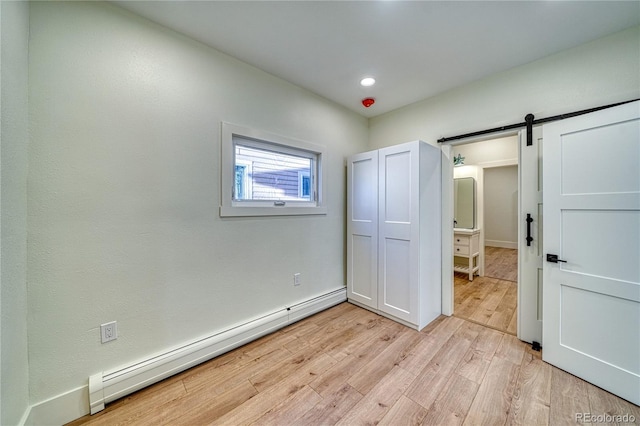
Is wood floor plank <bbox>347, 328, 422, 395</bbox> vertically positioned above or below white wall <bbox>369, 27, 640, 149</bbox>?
below

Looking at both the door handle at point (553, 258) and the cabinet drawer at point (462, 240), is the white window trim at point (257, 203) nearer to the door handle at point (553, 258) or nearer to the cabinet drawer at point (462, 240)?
the door handle at point (553, 258)

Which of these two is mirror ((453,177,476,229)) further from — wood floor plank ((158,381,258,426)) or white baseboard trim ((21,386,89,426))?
white baseboard trim ((21,386,89,426))

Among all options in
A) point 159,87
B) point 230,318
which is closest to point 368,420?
point 230,318

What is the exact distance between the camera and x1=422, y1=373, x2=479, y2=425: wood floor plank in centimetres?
141

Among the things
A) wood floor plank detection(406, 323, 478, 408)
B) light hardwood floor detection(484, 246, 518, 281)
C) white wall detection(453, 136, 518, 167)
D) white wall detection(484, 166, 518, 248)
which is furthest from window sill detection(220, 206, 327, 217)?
white wall detection(484, 166, 518, 248)

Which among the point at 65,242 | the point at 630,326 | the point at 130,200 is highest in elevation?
the point at 130,200

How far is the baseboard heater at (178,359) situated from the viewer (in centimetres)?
150

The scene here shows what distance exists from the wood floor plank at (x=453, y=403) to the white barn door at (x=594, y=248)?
33.0 inches

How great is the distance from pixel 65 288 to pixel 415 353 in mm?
2627

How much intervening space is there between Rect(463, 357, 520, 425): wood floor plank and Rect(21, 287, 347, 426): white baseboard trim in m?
1.71

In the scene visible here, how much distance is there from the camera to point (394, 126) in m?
3.21

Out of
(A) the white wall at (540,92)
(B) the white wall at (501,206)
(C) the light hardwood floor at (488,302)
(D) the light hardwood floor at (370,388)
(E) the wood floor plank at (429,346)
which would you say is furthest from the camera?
(B) the white wall at (501,206)

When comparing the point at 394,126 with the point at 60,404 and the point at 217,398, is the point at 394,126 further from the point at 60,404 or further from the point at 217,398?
the point at 60,404

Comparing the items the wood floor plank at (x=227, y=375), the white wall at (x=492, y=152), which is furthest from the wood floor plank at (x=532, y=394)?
the white wall at (x=492, y=152)
